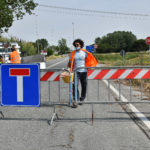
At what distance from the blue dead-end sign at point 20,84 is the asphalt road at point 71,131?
41 cm

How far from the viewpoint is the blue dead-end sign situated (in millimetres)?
6457

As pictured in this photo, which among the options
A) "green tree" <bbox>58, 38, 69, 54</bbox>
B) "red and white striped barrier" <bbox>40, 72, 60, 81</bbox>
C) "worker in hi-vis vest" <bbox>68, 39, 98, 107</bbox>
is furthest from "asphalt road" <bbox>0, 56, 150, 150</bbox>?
"green tree" <bbox>58, 38, 69, 54</bbox>

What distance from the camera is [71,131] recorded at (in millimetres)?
5480

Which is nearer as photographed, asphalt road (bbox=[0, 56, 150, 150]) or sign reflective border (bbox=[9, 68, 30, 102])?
asphalt road (bbox=[0, 56, 150, 150])

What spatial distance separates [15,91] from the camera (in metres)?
6.54

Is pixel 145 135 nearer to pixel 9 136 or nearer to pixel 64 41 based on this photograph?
pixel 9 136

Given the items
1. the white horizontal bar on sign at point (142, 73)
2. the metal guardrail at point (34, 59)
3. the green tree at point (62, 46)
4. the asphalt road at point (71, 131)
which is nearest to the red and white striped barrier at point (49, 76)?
the asphalt road at point (71, 131)

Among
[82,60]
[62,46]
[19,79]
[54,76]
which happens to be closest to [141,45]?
[62,46]

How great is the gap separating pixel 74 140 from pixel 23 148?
0.86 meters

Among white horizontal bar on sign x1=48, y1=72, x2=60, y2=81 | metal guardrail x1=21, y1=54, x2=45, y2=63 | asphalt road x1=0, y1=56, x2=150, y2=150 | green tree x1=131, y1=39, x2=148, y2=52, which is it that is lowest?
asphalt road x1=0, y1=56, x2=150, y2=150

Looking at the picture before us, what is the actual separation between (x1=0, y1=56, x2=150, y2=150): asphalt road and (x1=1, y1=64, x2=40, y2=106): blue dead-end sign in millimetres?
414

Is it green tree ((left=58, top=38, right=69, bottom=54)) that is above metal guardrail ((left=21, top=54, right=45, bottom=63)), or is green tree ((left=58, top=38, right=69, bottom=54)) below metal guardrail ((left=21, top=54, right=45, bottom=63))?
above

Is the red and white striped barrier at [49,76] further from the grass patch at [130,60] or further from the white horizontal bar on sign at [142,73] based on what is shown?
the grass patch at [130,60]

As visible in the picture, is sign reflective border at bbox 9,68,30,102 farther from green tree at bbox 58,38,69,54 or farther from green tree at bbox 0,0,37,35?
green tree at bbox 58,38,69,54
